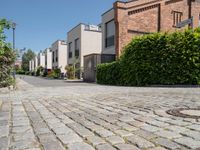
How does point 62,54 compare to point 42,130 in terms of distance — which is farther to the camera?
point 62,54

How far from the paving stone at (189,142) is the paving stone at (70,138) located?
4.39ft

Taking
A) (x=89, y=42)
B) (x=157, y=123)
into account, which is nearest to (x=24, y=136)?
(x=157, y=123)

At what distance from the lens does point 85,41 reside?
116ft

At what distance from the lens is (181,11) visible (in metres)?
26.3

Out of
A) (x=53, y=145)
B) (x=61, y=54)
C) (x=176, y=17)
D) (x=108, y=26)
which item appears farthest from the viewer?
(x=61, y=54)

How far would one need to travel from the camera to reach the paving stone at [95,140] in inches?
132

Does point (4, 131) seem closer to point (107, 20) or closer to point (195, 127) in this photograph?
point (195, 127)

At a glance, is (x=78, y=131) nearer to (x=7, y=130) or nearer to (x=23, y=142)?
(x=23, y=142)

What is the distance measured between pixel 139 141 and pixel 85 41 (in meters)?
32.5

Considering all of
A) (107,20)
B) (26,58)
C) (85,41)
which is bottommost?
(85,41)

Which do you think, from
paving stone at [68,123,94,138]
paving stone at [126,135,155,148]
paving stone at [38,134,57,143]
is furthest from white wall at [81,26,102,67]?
paving stone at [126,135,155,148]

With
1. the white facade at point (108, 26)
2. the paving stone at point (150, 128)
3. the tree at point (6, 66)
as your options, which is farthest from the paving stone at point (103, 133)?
the white facade at point (108, 26)

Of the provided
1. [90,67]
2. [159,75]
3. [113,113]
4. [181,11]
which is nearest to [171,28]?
[181,11]

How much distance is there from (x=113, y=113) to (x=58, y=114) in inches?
47.2
